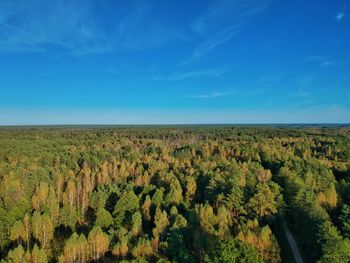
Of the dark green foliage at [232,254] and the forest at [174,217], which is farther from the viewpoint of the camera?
the forest at [174,217]

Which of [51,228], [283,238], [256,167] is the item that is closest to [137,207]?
[51,228]

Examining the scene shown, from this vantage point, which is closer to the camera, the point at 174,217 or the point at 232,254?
the point at 232,254

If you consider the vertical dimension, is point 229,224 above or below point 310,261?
above

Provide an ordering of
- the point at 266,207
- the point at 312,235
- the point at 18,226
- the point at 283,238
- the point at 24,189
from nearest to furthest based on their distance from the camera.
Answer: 1. the point at 312,235
2. the point at 18,226
3. the point at 283,238
4. the point at 266,207
5. the point at 24,189

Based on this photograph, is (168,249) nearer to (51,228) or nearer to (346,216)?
(51,228)

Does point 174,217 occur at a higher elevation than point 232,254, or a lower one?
lower

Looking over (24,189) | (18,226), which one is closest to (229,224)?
(18,226)

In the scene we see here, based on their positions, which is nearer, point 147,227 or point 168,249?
point 168,249

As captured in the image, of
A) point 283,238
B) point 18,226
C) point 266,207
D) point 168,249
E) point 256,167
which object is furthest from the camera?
point 256,167

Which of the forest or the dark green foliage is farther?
the forest
